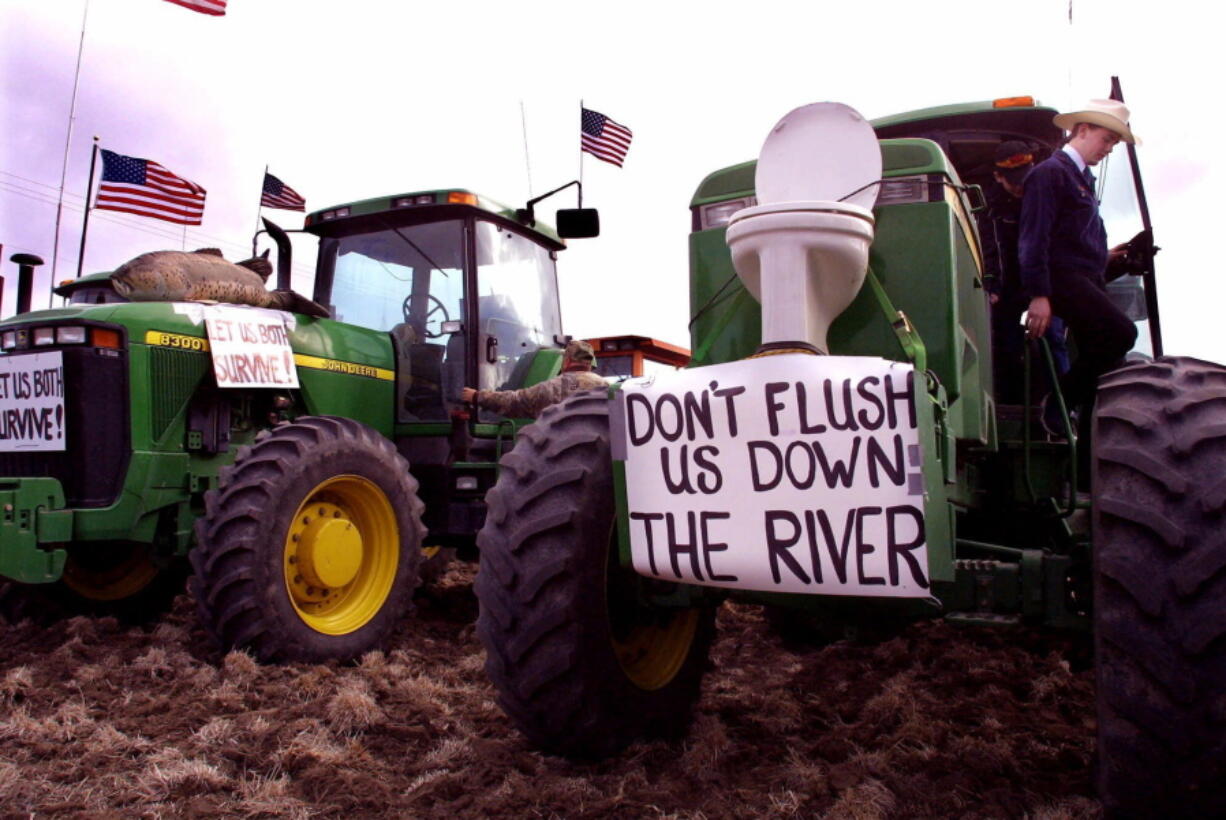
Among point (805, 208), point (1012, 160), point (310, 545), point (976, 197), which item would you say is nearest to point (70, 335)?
point (310, 545)

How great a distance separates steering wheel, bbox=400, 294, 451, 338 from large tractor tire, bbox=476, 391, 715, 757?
343cm

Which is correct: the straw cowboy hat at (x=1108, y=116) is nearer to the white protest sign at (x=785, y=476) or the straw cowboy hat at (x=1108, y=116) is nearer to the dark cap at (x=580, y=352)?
the white protest sign at (x=785, y=476)

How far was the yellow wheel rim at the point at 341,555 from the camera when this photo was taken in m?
4.87

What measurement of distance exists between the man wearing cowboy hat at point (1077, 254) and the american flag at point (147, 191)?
10.1m

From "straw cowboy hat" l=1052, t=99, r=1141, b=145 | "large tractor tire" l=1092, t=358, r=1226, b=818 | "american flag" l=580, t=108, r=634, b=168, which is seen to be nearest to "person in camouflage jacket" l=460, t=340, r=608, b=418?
"straw cowboy hat" l=1052, t=99, r=1141, b=145

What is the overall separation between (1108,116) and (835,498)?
94.4 inches

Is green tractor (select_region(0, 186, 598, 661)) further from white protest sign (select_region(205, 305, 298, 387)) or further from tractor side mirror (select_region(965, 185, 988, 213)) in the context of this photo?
tractor side mirror (select_region(965, 185, 988, 213))

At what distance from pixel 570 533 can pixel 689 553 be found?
413mm

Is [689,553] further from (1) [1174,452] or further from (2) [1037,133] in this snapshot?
(2) [1037,133]

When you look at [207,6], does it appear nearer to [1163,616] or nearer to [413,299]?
[413,299]

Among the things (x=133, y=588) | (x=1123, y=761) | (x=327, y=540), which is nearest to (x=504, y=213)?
(x=327, y=540)

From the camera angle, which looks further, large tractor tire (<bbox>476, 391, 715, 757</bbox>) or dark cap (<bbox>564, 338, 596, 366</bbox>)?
dark cap (<bbox>564, 338, 596, 366</bbox>)

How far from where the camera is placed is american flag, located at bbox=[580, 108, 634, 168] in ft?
35.2

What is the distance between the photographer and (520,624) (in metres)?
2.94
